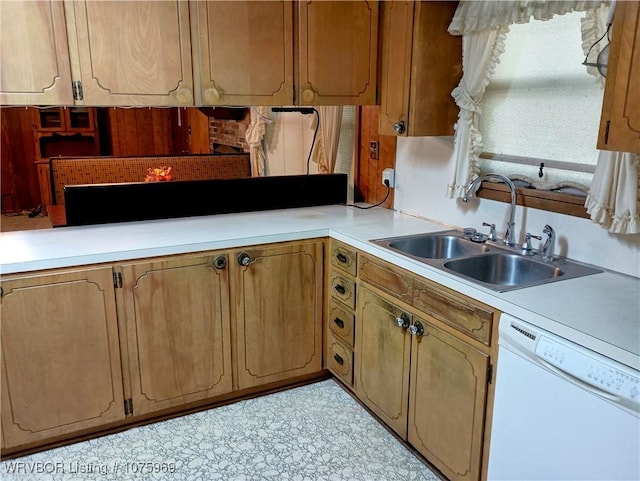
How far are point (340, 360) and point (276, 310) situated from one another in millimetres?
431

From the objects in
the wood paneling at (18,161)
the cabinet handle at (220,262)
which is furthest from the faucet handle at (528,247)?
the wood paneling at (18,161)

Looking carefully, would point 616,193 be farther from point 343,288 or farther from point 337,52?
point 337,52

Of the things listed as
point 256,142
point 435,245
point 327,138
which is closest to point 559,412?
point 435,245

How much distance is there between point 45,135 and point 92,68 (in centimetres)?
414

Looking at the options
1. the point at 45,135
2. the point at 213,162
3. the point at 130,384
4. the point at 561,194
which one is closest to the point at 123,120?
the point at 45,135

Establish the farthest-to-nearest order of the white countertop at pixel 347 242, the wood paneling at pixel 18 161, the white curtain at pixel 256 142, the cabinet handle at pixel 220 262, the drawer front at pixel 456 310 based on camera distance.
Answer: the wood paneling at pixel 18 161
the white curtain at pixel 256 142
the cabinet handle at pixel 220 262
the drawer front at pixel 456 310
the white countertop at pixel 347 242

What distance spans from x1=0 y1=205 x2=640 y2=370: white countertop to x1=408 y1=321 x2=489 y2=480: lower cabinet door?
9.4 inches

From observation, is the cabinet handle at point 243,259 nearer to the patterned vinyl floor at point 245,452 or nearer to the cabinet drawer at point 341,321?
the cabinet drawer at point 341,321

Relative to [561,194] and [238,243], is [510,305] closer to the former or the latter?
[561,194]

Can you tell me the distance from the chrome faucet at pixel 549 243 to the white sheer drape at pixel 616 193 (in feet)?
0.64

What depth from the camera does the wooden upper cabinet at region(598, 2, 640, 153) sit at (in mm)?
1329

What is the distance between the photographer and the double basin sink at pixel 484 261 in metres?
1.89

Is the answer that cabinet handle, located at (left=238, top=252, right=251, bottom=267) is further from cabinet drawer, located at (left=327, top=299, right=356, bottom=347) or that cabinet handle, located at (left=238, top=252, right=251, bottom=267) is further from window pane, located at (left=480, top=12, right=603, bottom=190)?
window pane, located at (left=480, top=12, right=603, bottom=190)

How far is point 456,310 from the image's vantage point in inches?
70.6
